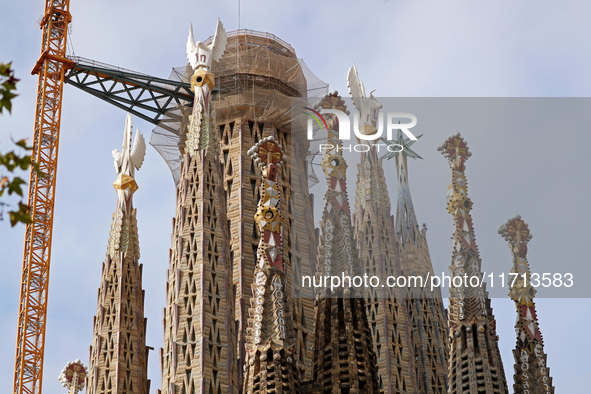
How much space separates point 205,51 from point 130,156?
411 cm

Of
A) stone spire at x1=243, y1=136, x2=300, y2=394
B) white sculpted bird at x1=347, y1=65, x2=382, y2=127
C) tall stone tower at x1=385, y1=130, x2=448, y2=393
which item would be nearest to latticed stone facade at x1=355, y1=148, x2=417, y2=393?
tall stone tower at x1=385, y1=130, x2=448, y2=393

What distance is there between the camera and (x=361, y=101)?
37281mm

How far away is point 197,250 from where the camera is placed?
103ft

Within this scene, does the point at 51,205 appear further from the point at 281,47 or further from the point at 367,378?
the point at 367,378

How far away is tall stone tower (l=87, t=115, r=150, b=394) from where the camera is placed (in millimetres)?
31609

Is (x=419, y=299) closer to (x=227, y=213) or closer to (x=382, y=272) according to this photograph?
(x=382, y=272)

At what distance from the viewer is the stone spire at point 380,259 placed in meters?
33.4

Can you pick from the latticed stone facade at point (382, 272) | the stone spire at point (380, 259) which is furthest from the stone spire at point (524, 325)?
the stone spire at point (380, 259)

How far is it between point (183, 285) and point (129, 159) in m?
6.56

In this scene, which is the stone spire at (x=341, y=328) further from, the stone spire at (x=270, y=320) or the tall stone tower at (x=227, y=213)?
the tall stone tower at (x=227, y=213)

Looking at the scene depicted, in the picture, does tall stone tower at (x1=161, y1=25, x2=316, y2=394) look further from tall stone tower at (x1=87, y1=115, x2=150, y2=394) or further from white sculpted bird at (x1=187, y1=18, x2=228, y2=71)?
tall stone tower at (x1=87, y1=115, x2=150, y2=394)

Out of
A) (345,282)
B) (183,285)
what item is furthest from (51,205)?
(345,282)

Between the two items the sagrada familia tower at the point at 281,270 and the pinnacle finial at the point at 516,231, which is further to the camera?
the pinnacle finial at the point at 516,231

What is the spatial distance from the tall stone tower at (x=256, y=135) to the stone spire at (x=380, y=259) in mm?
1839
